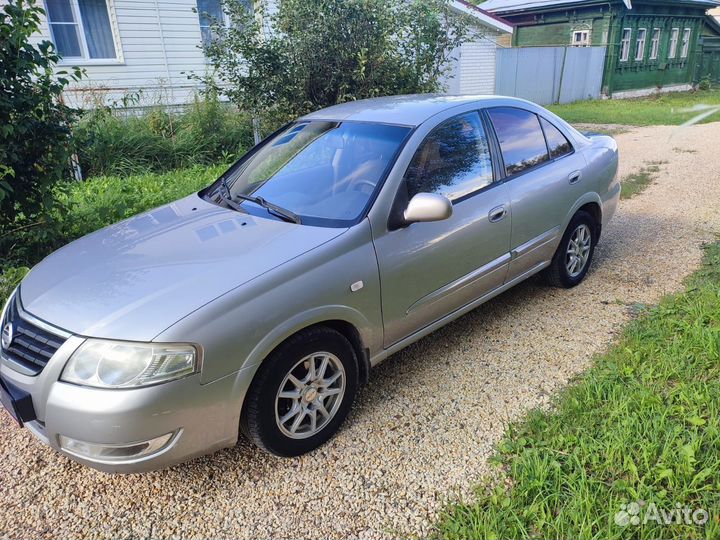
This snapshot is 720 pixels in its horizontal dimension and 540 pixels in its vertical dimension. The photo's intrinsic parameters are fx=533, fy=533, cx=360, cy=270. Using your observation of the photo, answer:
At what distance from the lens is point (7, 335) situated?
102 inches

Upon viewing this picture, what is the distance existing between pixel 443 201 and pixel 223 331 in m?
1.33

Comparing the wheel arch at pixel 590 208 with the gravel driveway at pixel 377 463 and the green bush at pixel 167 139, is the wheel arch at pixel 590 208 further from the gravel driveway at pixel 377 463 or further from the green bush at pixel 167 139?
the green bush at pixel 167 139

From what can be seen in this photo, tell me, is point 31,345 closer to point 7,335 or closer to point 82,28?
point 7,335

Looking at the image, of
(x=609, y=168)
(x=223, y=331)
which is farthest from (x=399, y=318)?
(x=609, y=168)

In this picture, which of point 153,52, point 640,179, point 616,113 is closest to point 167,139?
point 153,52

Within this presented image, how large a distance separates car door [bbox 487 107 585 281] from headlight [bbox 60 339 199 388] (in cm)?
246

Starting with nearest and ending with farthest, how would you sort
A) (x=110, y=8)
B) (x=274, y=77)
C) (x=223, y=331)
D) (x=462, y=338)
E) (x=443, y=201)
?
(x=223, y=331) → (x=443, y=201) → (x=462, y=338) → (x=274, y=77) → (x=110, y=8)

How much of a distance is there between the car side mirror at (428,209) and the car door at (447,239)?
14 centimetres

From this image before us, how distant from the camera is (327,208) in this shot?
3.03 meters

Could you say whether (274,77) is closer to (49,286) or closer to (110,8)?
(49,286)

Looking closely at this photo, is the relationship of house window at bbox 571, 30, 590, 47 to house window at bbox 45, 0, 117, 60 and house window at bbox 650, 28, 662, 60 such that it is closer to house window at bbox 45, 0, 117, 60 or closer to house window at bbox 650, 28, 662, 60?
house window at bbox 650, 28, 662, 60

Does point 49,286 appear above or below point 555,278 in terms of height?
above

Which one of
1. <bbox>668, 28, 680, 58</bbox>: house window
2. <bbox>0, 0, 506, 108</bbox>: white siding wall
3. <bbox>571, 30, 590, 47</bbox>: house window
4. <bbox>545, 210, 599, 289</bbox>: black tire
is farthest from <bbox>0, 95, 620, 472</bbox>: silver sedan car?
<bbox>668, 28, 680, 58</bbox>: house window

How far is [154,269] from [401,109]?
76.2 inches
